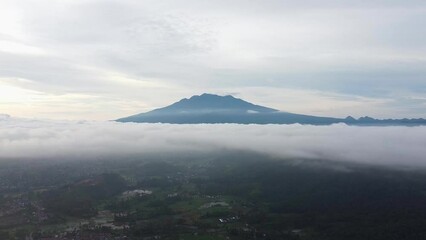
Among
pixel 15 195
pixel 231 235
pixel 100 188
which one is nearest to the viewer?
pixel 231 235

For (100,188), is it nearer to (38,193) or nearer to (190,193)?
(38,193)

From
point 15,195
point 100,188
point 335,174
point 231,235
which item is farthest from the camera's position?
point 335,174

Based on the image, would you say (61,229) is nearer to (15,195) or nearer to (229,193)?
(15,195)

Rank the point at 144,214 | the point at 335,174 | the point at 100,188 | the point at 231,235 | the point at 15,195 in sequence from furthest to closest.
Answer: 1. the point at 335,174
2. the point at 100,188
3. the point at 15,195
4. the point at 144,214
5. the point at 231,235

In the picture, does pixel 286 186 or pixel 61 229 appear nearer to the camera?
pixel 61 229

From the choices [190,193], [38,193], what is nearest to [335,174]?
[190,193]

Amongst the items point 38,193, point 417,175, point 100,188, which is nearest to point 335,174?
point 417,175

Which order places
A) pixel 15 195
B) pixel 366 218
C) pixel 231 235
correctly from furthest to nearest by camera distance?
pixel 15 195
pixel 366 218
pixel 231 235

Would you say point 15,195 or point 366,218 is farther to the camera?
point 15,195
